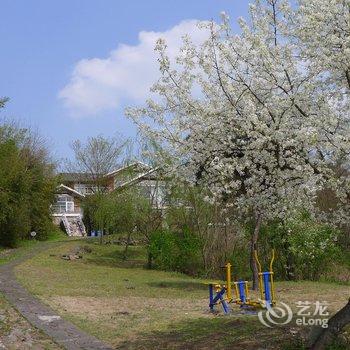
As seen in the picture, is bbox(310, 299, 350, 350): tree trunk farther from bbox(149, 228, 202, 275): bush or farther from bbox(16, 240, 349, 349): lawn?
bbox(149, 228, 202, 275): bush

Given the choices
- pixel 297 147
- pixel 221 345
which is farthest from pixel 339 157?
pixel 221 345

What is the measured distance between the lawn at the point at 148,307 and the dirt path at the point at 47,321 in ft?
0.85

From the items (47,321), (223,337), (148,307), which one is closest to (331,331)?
(223,337)

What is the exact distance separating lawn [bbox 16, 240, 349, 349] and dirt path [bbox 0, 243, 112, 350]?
10.2 inches

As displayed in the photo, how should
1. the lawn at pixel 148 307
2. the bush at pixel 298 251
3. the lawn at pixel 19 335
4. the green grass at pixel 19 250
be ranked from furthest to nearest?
1. the green grass at pixel 19 250
2. the bush at pixel 298 251
3. the lawn at pixel 19 335
4. the lawn at pixel 148 307

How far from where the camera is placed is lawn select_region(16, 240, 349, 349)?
29.0 feet

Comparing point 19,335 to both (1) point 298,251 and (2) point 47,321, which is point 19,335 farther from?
(1) point 298,251

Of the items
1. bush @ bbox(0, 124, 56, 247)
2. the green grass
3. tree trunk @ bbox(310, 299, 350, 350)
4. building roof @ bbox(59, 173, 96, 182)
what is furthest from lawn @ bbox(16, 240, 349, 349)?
building roof @ bbox(59, 173, 96, 182)

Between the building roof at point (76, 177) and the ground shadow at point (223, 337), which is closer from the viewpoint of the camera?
the ground shadow at point (223, 337)

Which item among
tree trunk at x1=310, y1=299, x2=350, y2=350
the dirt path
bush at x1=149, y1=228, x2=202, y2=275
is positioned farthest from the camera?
bush at x1=149, y1=228, x2=202, y2=275

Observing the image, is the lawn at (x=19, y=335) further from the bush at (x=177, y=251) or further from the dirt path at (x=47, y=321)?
the bush at (x=177, y=251)

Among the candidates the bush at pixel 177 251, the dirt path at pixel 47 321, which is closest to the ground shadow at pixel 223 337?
the dirt path at pixel 47 321

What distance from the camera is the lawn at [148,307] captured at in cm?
883

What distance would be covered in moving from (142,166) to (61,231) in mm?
36002
